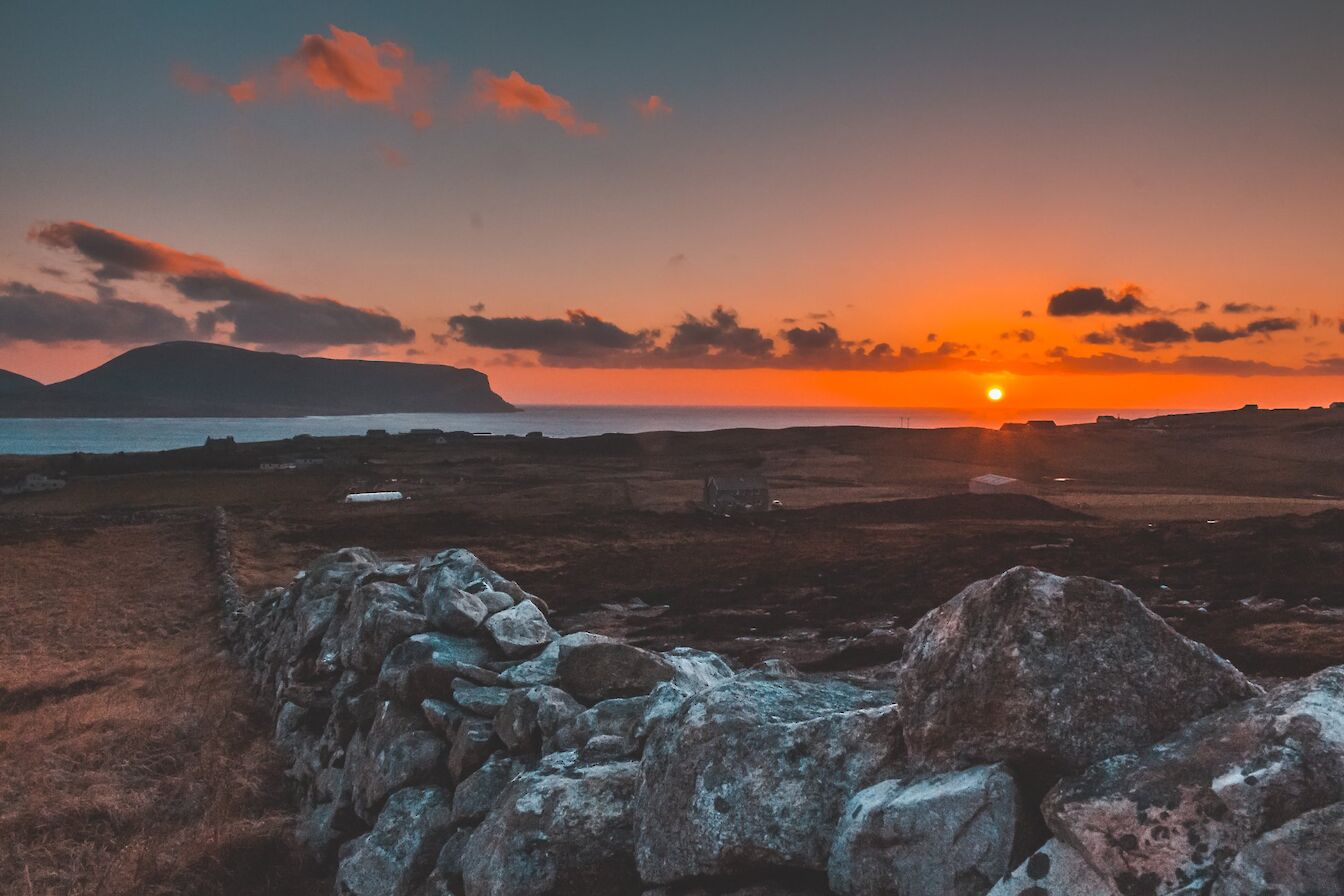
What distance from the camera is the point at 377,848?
6.82 metres

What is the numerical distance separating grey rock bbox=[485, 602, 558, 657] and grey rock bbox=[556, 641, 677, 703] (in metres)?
1.36

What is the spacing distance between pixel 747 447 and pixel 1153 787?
123326mm

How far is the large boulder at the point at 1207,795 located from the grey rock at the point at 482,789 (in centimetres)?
436

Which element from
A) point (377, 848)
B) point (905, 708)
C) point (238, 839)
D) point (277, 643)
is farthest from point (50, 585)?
point (905, 708)

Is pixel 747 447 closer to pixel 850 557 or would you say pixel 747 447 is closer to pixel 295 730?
pixel 850 557

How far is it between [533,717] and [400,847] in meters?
1.53

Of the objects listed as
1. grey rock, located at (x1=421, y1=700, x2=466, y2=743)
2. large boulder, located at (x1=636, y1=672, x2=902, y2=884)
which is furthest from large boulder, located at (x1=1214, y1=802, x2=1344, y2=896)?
grey rock, located at (x1=421, y1=700, x2=466, y2=743)

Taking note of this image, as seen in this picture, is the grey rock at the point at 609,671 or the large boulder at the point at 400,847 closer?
the large boulder at the point at 400,847

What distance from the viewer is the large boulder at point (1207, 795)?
9.41 ft

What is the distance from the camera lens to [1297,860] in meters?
2.61

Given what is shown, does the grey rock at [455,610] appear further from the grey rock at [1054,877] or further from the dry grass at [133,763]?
the grey rock at [1054,877]

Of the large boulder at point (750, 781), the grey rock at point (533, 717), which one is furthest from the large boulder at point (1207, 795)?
the grey rock at point (533, 717)

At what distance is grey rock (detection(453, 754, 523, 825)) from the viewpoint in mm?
6297

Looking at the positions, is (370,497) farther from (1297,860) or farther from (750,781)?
(1297,860)
